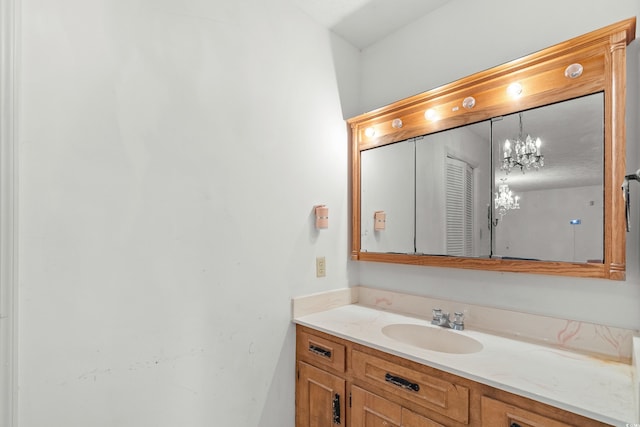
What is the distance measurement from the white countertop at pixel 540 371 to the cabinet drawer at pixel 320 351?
0.07 meters

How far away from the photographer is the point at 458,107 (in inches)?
67.4

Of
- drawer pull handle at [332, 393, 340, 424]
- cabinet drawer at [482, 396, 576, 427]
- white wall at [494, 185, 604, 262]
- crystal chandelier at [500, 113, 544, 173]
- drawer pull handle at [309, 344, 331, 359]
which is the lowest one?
drawer pull handle at [332, 393, 340, 424]

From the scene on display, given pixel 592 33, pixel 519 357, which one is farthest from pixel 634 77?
pixel 519 357

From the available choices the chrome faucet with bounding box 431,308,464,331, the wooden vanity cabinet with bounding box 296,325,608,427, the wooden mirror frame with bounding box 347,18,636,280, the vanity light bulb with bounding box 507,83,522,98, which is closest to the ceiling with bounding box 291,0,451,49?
the wooden mirror frame with bounding box 347,18,636,280

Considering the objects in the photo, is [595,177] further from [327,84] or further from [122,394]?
[122,394]

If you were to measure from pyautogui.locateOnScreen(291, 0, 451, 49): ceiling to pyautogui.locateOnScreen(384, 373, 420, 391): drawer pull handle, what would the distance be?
6.33 ft

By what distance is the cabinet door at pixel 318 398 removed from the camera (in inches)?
62.0

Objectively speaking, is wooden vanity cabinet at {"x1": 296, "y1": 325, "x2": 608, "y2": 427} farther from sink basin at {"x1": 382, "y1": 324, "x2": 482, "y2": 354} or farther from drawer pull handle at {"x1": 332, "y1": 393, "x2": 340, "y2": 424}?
sink basin at {"x1": 382, "y1": 324, "x2": 482, "y2": 354}

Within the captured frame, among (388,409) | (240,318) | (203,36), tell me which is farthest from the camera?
(240,318)

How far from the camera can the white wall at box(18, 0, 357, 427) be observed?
3.61 feet

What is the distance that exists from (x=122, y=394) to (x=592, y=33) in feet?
7.50

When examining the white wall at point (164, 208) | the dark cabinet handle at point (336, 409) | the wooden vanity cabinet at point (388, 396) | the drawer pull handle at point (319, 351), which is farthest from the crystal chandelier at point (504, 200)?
the dark cabinet handle at point (336, 409)

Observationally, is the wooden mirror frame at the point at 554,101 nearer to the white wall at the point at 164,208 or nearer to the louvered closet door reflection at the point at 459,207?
the louvered closet door reflection at the point at 459,207

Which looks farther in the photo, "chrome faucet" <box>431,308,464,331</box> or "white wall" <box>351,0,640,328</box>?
"chrome faucet" <box>431,308,464,331</box>
